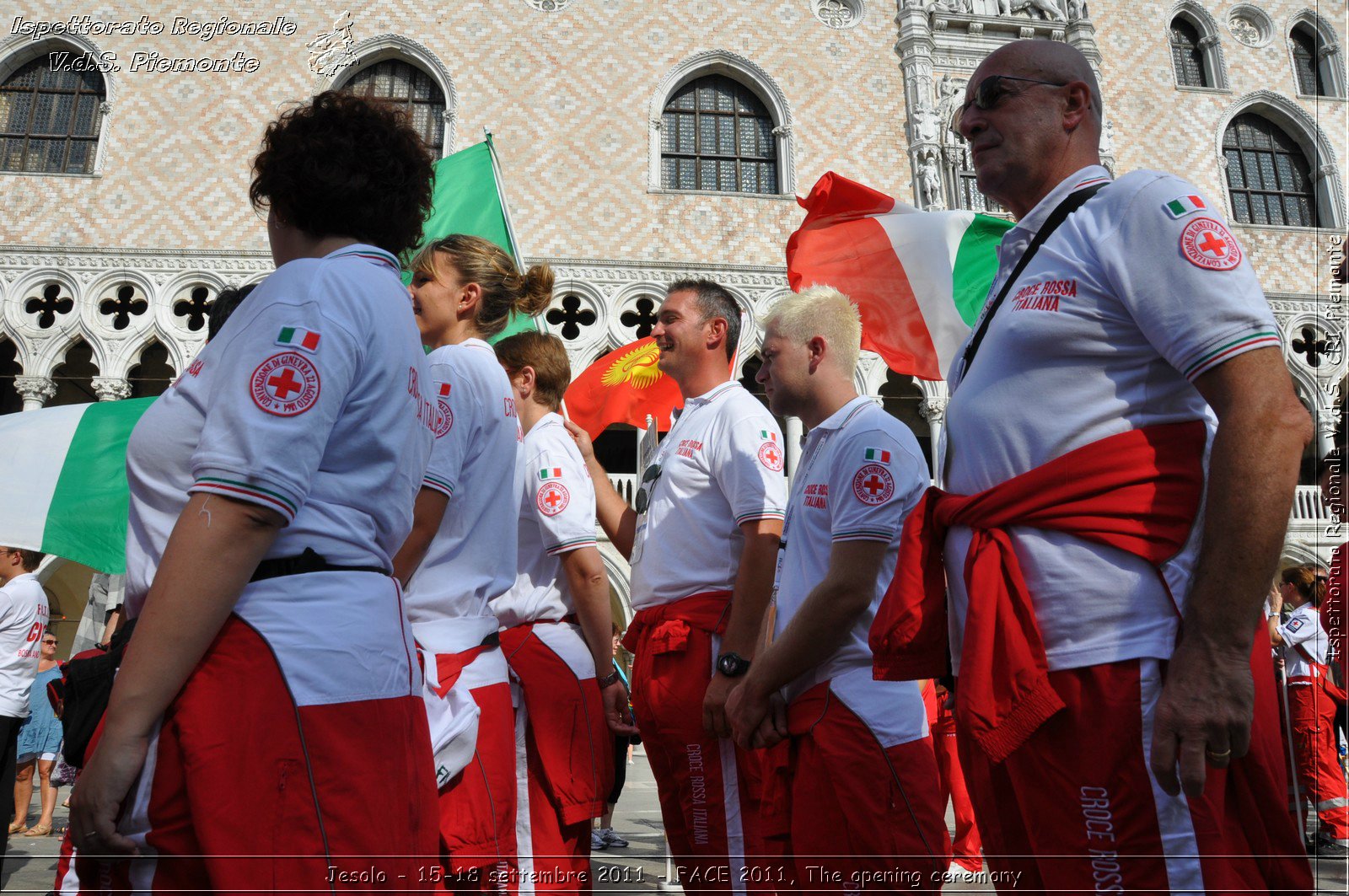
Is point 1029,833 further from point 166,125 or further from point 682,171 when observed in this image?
point 166,125

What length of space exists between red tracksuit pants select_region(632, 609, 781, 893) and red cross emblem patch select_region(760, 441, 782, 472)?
52 centimetres

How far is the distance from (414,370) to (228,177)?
536 inches

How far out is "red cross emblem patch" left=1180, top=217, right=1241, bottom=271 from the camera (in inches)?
57.2

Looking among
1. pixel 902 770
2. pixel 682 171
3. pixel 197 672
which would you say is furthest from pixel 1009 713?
pixel 682 171

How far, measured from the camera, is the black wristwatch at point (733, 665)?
2.66 m

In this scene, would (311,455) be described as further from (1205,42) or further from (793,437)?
(1205,42)

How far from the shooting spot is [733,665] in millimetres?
2670

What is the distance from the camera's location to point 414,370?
1.70 m

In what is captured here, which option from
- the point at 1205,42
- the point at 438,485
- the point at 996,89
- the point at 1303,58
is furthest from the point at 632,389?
the point at 1303,58

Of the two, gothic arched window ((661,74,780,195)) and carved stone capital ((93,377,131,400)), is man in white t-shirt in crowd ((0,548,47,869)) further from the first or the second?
gothic arched window ((661,74,780,195))

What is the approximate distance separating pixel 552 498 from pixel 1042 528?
1836mm

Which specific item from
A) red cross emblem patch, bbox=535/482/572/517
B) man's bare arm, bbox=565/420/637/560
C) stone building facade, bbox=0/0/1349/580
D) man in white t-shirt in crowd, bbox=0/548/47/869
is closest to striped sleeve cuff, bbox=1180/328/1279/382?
red cross emblem patch, bbox=535/482/572/517

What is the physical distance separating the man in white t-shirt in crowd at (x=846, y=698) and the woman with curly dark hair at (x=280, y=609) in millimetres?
1052

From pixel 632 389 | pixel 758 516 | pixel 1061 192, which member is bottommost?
pixel 758 516
